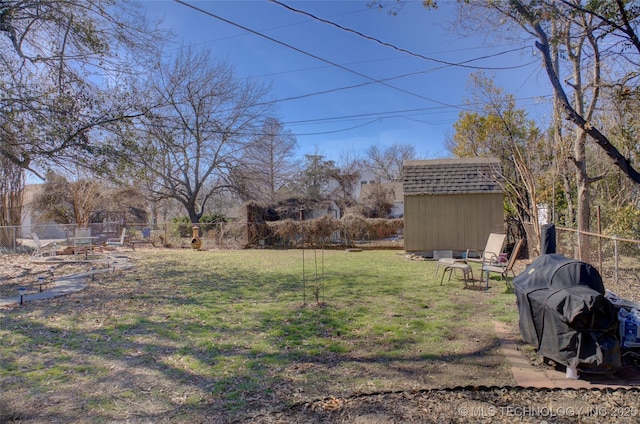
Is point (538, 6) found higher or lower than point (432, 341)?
higher

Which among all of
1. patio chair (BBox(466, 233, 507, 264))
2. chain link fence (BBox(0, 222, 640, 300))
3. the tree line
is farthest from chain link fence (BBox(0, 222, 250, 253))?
patio chair (BBox(466, 233, 507, 264))

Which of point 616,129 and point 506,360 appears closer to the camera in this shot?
point 506,360

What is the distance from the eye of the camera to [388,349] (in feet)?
13.2

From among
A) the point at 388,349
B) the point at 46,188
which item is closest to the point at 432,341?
the point at 388,349

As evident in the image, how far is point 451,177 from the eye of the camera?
41.3 feet

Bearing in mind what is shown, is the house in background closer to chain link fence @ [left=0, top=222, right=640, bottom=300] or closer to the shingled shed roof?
the shingled shed roof

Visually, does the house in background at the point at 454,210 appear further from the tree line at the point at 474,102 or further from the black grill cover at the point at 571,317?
the black grill cover at the point at 571,317

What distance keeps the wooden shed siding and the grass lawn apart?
484 cm

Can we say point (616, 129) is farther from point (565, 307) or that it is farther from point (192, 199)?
point (192, 199)

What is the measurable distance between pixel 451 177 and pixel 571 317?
1012 centimetres

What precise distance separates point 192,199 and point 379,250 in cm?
1299

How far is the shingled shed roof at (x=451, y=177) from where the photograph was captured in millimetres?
12078

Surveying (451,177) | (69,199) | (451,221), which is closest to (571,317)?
(451,221)

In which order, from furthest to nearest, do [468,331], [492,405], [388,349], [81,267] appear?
[81,267]
[468,331]
[388,349]
[492,405]
